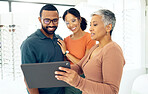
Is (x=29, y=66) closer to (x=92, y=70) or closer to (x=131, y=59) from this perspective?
(x=92, y=70)

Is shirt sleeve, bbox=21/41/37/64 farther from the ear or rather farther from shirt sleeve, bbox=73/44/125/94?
the ear

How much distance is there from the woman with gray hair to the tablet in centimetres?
4

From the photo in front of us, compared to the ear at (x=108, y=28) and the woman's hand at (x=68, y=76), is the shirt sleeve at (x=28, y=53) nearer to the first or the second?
the woman's hand at (x=68, y=76)

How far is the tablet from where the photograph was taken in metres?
0.90

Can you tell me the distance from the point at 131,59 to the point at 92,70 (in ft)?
5.99

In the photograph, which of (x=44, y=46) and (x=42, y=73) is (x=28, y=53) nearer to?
(x=44, y=46)

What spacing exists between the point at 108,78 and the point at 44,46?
0.60 meters

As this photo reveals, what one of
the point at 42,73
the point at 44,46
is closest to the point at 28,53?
the point at 44,46

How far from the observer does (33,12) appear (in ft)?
8.59

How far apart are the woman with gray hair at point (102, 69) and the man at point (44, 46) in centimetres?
36

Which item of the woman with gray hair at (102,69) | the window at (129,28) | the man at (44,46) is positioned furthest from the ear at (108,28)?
the window at (129,28)

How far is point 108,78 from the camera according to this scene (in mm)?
884

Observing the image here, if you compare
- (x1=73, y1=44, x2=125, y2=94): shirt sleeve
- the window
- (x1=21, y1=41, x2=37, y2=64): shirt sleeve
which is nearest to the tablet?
(x1=73, y1=44, x2=125, y2=94): shirt sleeve

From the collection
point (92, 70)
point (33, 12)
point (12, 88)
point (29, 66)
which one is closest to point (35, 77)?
point (29, 66)
